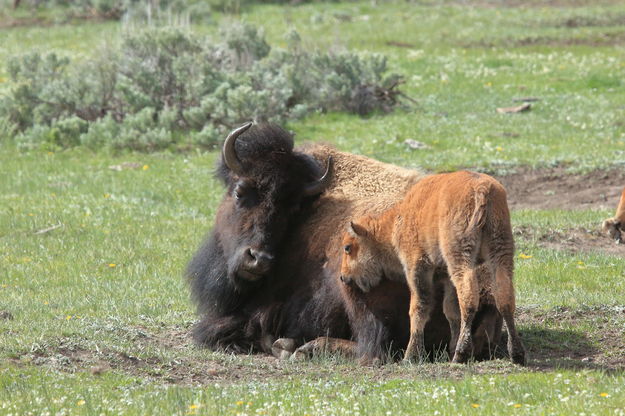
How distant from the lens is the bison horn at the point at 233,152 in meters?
8.34

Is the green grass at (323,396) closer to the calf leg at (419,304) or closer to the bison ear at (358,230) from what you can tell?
the calf leg at (419,304)

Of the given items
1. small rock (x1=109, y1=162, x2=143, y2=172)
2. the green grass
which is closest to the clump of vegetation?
small rock (x1=109, y1=162, x2=143, y2=172)

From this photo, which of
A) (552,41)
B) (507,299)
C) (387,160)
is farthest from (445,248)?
(552,41)

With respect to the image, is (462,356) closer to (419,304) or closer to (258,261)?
(419,304)

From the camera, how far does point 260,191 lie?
8.34 m

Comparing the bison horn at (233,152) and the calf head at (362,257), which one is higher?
the bison horn at (233,152)

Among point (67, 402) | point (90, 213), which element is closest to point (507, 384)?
point (67, 402)

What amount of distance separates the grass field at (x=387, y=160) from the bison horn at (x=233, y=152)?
1609 millimetres

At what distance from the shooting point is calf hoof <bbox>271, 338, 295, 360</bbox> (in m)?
7.97

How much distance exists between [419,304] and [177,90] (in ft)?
50.0

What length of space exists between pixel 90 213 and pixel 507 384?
9.69 meters

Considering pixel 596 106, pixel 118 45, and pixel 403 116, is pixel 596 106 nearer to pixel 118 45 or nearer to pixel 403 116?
pixel 403 116

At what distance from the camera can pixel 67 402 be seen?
584cm

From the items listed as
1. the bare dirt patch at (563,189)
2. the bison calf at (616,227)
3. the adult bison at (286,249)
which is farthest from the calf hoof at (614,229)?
the adult bison at (286,249)
